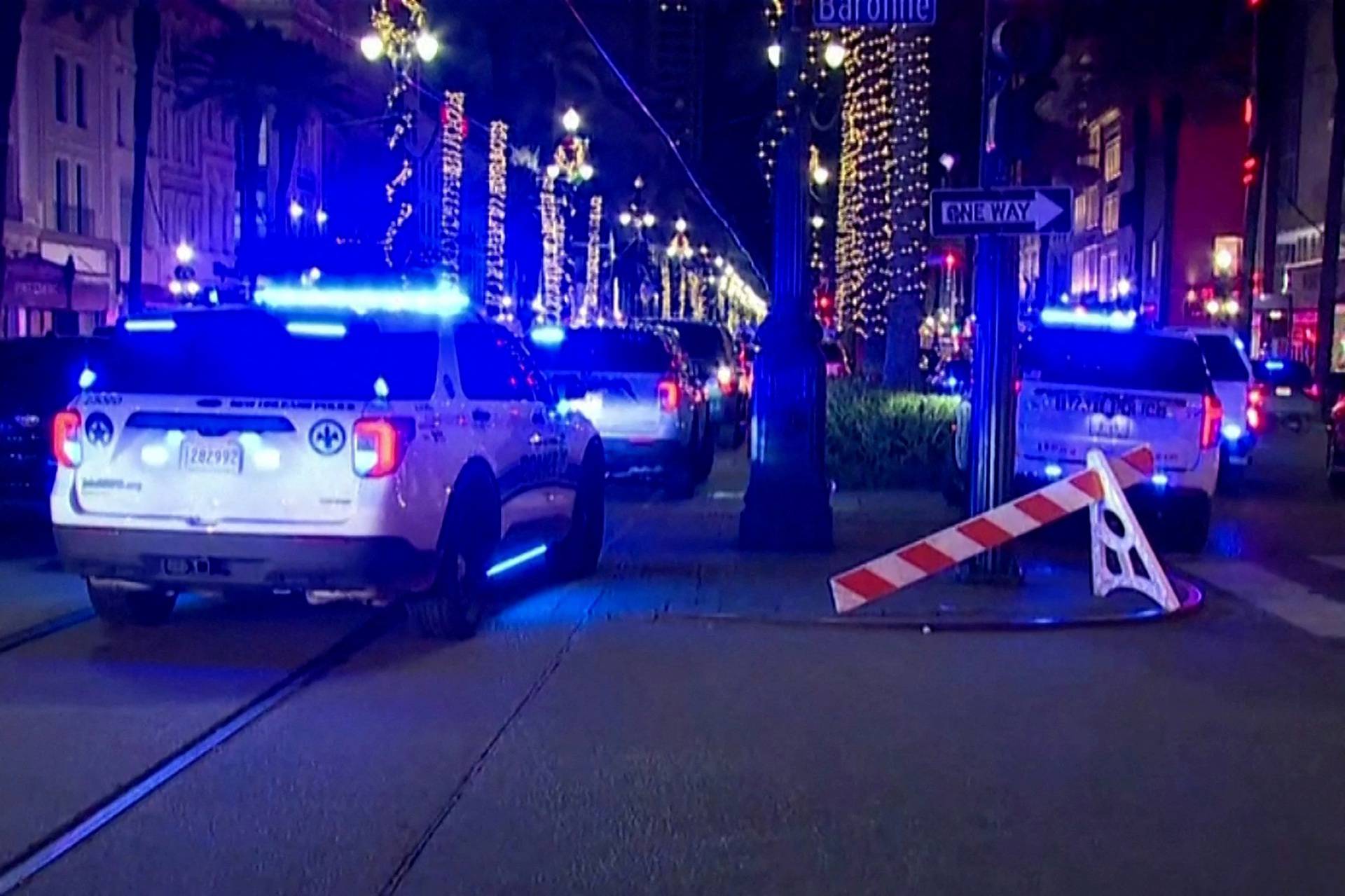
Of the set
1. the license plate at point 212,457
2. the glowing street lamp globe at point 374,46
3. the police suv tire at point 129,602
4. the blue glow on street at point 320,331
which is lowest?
the police suv tire at point 129,602

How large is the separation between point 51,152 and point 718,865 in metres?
54.0

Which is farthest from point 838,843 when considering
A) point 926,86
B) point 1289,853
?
point 926,86

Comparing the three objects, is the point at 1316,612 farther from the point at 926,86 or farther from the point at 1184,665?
the point at 926,86

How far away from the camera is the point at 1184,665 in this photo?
1002cm

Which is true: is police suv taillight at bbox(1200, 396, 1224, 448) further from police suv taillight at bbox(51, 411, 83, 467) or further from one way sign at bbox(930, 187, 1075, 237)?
police suv taillight at bbox(51, 411, 83, 467)

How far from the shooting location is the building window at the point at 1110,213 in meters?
83.8

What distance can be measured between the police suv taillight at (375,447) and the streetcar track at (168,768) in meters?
1.10

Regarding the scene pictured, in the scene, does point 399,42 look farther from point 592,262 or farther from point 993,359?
point 592,262

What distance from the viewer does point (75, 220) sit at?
189 feet

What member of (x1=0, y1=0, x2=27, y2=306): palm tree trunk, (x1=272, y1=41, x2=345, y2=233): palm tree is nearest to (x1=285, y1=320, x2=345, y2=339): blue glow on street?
(x1=0, y1=0, x2=27, y2=306): palm tree trunk

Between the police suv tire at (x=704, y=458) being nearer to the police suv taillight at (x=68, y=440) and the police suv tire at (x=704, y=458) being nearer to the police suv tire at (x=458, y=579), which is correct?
the police suv tire at (x=458, y=579)

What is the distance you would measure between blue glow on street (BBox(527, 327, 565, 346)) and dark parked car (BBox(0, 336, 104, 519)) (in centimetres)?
572

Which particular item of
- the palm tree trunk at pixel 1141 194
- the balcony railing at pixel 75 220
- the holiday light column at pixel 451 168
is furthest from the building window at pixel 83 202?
the palm tree trunk at pixel 1141 194

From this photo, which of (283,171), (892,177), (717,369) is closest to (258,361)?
(717,369)
